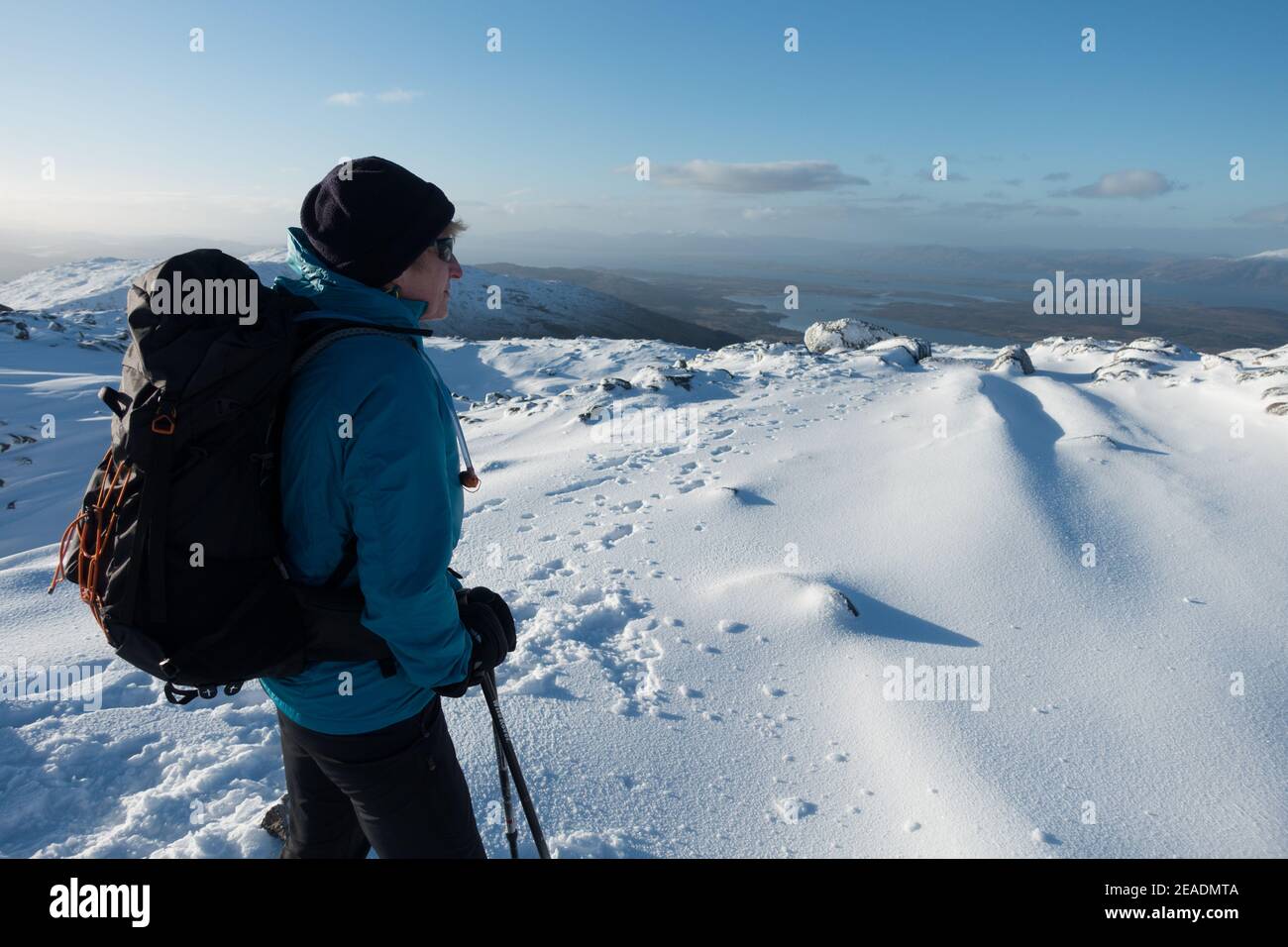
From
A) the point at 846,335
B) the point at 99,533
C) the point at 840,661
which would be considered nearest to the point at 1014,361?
the point at 846,335

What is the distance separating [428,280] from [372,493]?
0.77 metres

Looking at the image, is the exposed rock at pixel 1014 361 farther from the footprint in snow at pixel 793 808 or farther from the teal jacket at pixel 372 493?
the teal jacket at pixel 372 493

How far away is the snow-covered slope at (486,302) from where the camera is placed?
73250mm

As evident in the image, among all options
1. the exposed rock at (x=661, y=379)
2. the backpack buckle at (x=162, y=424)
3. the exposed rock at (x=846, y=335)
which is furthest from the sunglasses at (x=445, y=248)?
the exposed rock at (x=846, y=335)

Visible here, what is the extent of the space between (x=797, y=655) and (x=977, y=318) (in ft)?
440

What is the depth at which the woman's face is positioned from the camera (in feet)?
6.93

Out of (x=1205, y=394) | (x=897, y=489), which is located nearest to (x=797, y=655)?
(x=897, y=489)

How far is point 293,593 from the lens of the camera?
1906 millimetres

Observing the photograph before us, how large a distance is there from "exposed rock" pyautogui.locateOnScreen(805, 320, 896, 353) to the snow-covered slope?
5123 cm

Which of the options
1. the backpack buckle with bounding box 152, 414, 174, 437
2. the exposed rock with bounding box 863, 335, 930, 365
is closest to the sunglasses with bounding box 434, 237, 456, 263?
the backpack buckle with bounding box 152, 414, 174, 437

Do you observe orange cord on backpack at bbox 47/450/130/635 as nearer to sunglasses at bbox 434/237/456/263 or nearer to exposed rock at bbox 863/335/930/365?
sunglasses at bbox 434/237/456/263

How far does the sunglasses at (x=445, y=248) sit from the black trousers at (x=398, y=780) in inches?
58.8

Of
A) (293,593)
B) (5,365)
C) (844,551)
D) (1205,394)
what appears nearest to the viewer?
(293,593)
